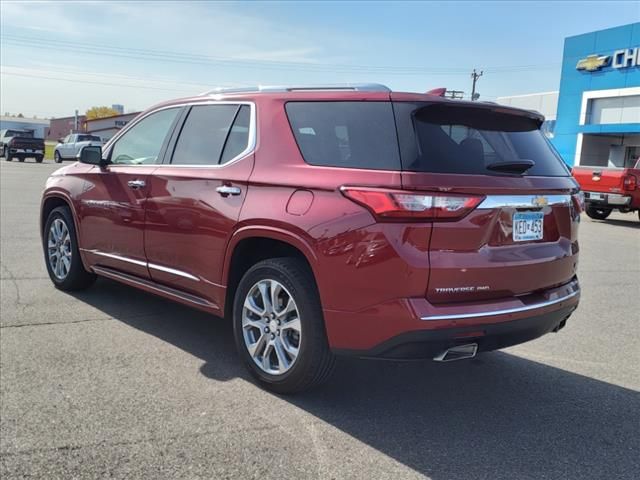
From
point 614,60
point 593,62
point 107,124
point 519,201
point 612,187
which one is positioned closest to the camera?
point 519,201

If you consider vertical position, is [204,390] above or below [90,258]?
below

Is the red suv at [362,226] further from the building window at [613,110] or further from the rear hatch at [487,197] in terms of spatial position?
the building window at [613,110]

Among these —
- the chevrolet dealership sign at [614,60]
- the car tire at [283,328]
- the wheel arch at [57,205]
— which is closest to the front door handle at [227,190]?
the car tire at [283,328]

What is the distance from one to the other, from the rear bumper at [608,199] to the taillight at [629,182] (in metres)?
0.22

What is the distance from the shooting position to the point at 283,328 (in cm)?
364

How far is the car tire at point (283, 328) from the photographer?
11.3ft

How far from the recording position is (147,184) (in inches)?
184

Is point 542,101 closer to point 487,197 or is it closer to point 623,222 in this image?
point 623,222

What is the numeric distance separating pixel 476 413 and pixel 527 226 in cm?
119

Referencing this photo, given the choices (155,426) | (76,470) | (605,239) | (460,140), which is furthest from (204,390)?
(605,239)

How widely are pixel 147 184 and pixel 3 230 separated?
6.38m

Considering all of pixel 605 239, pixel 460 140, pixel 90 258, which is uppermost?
pixel 460 140

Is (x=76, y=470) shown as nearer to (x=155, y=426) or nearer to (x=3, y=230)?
(x=155, y=426)

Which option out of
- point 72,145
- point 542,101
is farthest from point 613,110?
point 72,145
